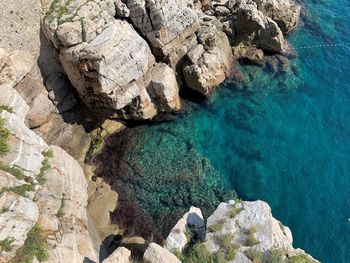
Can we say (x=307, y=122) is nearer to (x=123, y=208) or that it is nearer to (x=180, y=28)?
(x=180, y=28)

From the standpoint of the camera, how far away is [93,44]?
26.4m

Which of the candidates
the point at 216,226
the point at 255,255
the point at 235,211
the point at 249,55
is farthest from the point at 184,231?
the point at 249,55

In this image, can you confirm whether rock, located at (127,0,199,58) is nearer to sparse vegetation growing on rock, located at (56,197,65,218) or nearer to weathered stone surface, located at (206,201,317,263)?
sparse vegetation growing on rock, located at (56,197,65,218)

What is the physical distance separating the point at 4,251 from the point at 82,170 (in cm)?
893

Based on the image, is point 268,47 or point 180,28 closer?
point 180,28

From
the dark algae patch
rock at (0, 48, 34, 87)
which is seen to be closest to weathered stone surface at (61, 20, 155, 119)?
rock at (0, 48, 34, 87)

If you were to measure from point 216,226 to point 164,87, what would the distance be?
13.4 m

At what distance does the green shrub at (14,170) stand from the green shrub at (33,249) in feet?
9.78

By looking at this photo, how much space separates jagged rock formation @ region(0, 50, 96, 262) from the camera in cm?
1966

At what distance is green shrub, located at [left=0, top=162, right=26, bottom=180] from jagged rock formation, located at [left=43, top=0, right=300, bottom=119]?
8.07 metres

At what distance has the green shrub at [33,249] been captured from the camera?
1906cm

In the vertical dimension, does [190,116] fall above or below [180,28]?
below

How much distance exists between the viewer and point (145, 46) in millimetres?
28750

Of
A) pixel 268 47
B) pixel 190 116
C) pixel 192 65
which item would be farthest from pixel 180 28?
pixel 268 47
